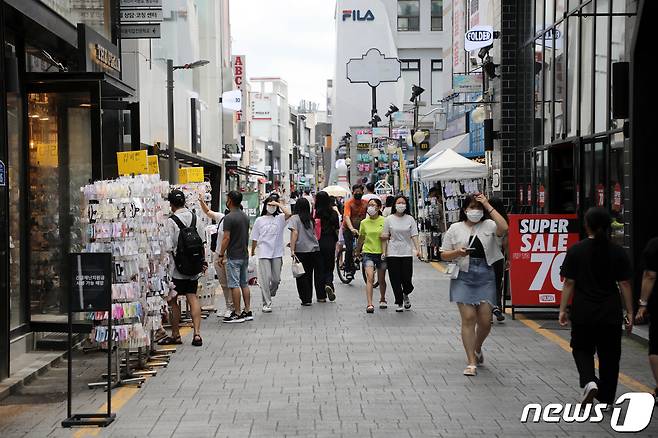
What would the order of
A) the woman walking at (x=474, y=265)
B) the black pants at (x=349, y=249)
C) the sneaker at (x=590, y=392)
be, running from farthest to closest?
the black pants at (x=349, y=249) → the woman walking at (x=474, y=265) → the sneaker at (x=590, y=392)

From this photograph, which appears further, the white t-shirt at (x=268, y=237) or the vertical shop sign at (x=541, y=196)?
the vertical shop sign at (x=541, y=196)

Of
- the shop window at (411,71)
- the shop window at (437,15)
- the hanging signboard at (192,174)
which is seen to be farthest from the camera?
the shop window at (411,71)

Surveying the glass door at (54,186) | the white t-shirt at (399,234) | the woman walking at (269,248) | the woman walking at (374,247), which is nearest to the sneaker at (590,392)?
the glass door at (54,186)

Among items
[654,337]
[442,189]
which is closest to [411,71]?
[442,189]

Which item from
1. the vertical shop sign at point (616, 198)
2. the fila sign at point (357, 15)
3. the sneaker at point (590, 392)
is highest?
the fila sign at point (357, 15)

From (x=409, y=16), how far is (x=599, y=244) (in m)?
67.7

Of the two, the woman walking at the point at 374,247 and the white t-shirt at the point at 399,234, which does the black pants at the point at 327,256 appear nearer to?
the woman walking at the point at 374,247

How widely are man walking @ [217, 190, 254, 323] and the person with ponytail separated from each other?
20.9 ft

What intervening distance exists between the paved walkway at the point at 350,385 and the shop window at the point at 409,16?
61.5 metres

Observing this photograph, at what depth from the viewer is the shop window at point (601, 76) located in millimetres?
13554

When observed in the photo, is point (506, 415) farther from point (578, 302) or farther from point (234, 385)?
point (234, 385)

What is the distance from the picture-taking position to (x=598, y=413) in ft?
24.2

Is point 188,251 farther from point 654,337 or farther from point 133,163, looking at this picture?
point 654,337

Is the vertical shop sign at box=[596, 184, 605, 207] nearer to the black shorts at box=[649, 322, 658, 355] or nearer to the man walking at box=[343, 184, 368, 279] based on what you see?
the man walking at box=[343, 184, 368, 279]
